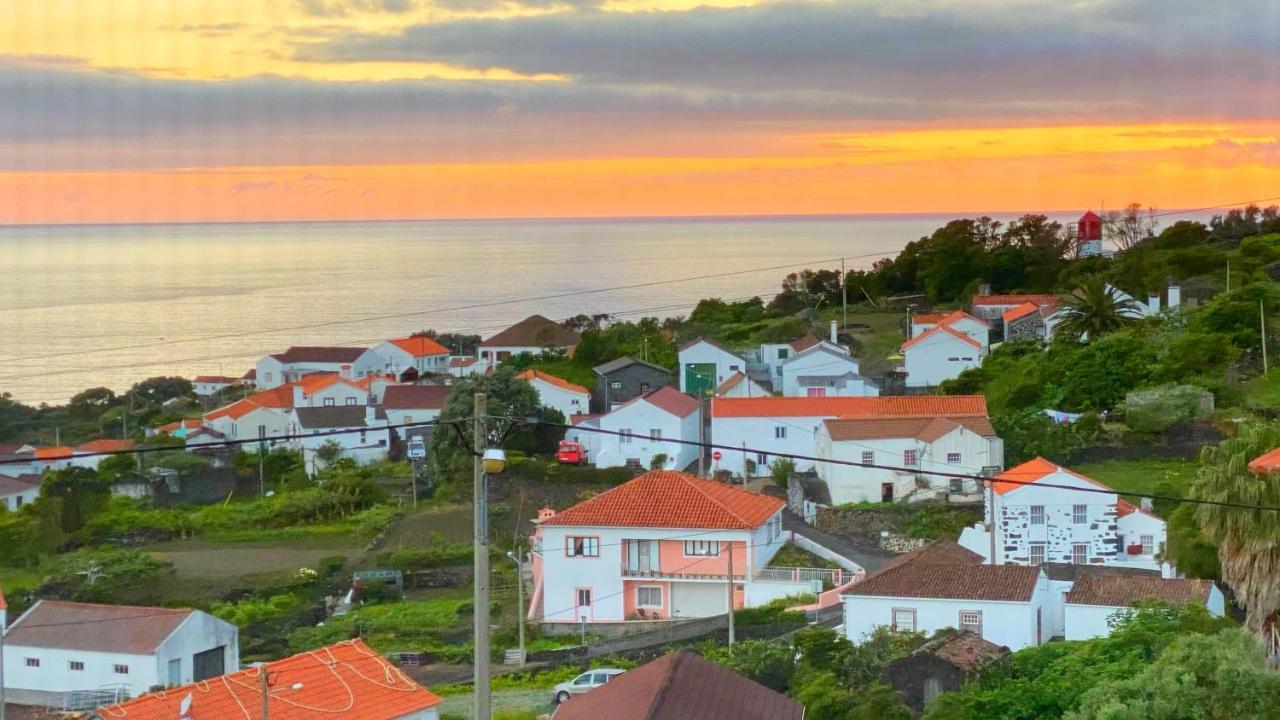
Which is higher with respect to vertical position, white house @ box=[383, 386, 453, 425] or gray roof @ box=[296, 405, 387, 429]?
white house @ box=[383, 386, 453, 425]

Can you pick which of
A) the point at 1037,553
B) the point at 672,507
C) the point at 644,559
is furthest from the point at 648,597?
the point at 1037,553

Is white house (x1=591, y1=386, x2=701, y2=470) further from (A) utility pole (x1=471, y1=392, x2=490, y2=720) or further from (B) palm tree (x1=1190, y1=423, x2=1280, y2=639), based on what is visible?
(A) utility pole (x1=471, y1=392, x2=490, y2=720)

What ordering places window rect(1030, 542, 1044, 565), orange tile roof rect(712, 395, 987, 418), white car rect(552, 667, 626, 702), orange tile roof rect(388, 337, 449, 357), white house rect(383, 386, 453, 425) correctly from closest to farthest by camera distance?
white car rect(552, 667, 626, 702), window rect(1030, 542, 1044, 565), orange tile roof rect(712, 395, 987, 418), white house rect(383, 386, 453, 425), orange tile roof rect(388, 337, 449, 357)

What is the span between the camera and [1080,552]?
26.0 metres

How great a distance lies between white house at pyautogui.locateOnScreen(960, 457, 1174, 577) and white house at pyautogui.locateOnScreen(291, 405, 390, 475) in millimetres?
19867

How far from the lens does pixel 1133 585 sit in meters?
20.0

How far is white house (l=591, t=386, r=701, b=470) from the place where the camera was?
3638 centimetres

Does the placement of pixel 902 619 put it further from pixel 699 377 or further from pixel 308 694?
pixel 699 377

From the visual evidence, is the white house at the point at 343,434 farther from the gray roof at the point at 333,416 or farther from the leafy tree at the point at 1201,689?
the leafy tree at the point at 1201,689

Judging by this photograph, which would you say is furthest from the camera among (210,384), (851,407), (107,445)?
(210,384)

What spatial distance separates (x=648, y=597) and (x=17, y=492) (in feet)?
60.4

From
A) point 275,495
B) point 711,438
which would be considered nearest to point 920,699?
point 711,438

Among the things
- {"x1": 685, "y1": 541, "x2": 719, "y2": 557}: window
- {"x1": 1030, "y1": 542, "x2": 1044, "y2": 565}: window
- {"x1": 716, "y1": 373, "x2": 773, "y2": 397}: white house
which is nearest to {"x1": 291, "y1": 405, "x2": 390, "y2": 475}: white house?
{"x1": 716, "y1": 373, "x2": 773, "y2": 397}: white house

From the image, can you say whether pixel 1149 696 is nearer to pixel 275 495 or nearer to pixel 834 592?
pixel 834 592
